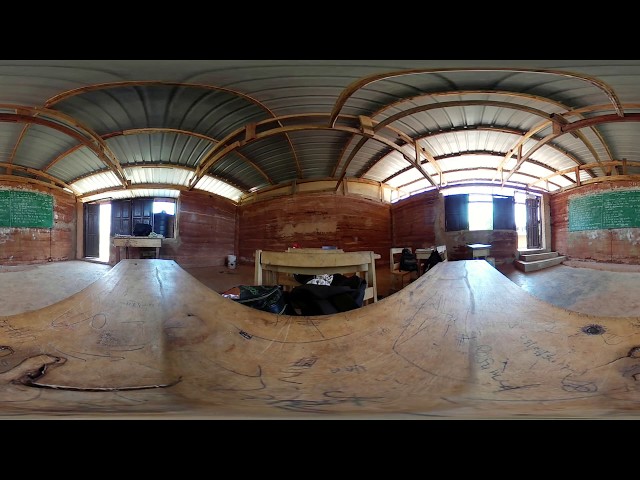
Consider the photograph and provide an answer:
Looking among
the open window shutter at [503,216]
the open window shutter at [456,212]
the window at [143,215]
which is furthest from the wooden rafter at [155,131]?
the open window shutter at [503,216]

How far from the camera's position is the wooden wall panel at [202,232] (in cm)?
66

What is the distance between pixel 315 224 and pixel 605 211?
0.74 meters

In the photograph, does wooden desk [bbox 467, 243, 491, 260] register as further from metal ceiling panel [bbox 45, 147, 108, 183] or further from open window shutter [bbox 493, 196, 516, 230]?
metal ceiling panel [bbox 45, 147, 108, 183]

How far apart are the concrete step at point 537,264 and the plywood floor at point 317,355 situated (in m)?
0.05

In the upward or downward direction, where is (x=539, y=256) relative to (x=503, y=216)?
downward

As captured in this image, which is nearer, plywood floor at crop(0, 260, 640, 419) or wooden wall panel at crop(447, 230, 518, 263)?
plywood floor at crop(0, 260, 640, 419)

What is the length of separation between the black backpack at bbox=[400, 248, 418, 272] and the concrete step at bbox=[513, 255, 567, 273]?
0.25m

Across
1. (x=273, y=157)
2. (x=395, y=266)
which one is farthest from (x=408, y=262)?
(x=273, y=157)

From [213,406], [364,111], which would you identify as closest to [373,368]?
[213,406]

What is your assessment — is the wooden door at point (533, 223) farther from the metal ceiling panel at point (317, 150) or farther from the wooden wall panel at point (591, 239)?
the metal ceiling panel at point (317, 150)

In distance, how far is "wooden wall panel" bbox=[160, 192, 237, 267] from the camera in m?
0.66

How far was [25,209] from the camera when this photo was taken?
69 centimetres

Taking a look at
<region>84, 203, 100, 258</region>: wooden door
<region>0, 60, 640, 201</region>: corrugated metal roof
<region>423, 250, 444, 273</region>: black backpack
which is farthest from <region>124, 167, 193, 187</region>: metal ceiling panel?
<region>423, 250, 444, 273</region>: black backpack

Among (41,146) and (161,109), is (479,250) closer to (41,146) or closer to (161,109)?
(161,109)
